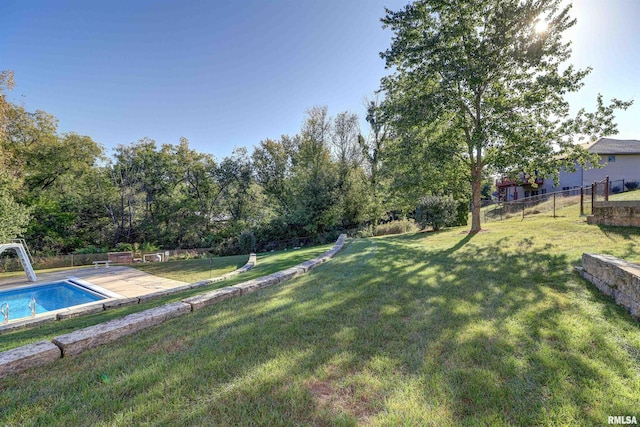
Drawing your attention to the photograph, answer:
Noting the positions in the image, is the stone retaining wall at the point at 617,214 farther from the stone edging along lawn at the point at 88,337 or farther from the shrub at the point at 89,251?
the shrub at the point at 89,251

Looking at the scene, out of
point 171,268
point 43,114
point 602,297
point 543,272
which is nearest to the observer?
point 602,297

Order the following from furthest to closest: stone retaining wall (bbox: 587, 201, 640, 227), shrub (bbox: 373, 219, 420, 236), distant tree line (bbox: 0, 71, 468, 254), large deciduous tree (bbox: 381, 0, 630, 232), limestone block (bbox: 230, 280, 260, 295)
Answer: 1. distant tree line (bbox: 0, 71, 468, 254)
2. shrub (bbox: 373, 219, 420, 236)
3. large deciduous tree (bbox: 381, 0, 630, 232)
4. stone retaining wall (bbox: 587, 201, 640, 227)
5. limestone block (bbox: 230, 280, 260, 295)

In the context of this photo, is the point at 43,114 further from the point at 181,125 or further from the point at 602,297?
the point at 602,297

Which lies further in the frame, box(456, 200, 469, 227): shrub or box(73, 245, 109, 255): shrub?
box(73, 245, 109, 255): shrub

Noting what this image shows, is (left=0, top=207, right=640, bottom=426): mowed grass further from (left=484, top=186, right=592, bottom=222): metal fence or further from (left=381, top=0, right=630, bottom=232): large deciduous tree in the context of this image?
(left=484, top=186, right=592, bottom=222): metal fence

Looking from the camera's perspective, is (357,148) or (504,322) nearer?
(504,322)

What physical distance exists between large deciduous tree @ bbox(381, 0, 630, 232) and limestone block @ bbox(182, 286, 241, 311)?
353 inches

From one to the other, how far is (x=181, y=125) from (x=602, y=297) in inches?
1098

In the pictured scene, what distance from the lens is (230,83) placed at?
15.0m

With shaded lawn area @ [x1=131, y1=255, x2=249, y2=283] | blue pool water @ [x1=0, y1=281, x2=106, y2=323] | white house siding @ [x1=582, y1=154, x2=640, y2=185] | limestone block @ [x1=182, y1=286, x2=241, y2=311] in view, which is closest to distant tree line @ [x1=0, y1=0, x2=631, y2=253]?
blue pool water @ [x1=0, y1=281, x2=106, y2=323]

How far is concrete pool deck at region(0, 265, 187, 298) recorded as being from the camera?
9.74 m

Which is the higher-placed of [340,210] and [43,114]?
[43,114]

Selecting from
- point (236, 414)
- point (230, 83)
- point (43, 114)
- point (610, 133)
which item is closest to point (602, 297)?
point (236, 414)

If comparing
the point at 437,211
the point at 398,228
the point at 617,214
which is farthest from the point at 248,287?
the point at 398,228
